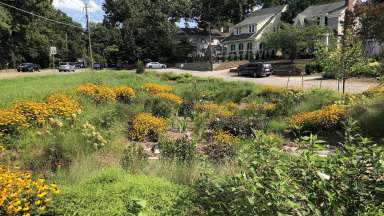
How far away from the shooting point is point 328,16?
191ft

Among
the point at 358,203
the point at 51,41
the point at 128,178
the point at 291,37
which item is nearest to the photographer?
the point at 358,203

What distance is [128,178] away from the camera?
5.44 m

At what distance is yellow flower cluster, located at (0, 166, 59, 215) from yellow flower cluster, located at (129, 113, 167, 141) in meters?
5.26

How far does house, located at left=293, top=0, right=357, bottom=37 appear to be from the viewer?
56000mm

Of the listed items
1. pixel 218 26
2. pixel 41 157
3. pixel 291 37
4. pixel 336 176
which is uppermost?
pixel 218 26

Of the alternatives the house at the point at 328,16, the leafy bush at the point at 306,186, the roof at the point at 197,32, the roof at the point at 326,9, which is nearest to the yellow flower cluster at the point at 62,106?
the leafy bush at the point at 306,186

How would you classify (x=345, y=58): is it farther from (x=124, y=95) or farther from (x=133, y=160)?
(x=133, y=160)

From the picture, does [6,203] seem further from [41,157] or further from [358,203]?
[358,203]

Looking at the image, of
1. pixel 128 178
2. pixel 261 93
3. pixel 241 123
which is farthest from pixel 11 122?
pixel 261 93

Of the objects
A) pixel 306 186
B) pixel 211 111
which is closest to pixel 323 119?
pixel 211 111

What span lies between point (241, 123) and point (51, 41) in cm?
8389

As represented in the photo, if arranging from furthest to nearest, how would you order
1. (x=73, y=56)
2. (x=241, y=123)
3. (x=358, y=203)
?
(x=73, y=56), (x=241, y=123), (x=358, y=203)

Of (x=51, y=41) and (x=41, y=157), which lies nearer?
(x=41, y=157)

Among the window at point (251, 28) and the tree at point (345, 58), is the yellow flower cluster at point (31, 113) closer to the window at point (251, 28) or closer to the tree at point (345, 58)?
the tree at point (345, 58)
